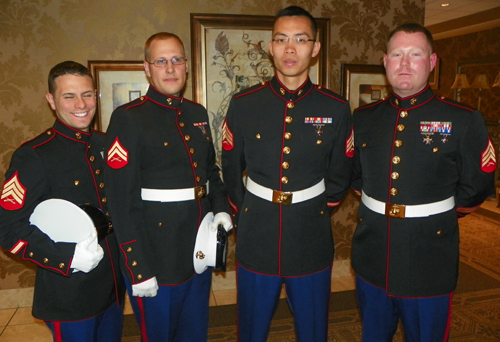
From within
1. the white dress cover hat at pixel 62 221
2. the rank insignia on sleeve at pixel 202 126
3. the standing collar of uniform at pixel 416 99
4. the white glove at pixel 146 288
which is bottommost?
the white glove at pixel 146 288

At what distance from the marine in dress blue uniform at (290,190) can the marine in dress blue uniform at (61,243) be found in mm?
591

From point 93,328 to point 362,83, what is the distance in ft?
8.54

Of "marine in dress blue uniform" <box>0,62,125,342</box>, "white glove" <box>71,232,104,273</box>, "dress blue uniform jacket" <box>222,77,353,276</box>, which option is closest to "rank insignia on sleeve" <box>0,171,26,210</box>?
"marine in dress blue uniform" <box>0,62,125,342</box>

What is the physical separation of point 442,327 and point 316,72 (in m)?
2.06

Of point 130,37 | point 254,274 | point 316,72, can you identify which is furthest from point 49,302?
point 316,72

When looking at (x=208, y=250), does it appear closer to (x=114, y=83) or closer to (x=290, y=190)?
(x=290, y=190)

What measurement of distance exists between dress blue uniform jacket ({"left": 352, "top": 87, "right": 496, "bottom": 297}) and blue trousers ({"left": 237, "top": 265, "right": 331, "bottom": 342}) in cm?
26

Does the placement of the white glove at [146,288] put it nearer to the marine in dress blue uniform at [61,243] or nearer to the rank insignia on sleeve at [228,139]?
the marine in dress blue uniform at [61,243]

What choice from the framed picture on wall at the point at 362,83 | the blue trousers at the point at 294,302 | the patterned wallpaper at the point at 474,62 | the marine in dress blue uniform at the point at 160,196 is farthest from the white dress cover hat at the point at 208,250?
the patterned wallpaper at the point at 474,62

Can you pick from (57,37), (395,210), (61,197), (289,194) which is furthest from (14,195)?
(57,37)

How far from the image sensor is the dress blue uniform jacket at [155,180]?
1.63 meters

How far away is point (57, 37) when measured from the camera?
284 centimetres

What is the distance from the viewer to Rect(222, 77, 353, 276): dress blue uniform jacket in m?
1.80

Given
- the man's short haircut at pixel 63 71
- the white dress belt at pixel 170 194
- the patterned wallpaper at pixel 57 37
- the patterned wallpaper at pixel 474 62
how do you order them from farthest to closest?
the patterned wallpaper at pixel 474 62, the patterned wallpaper at pixel 57 37, the white dress belt at pixel 170 194, the man's short haircut at pixel 63 71
